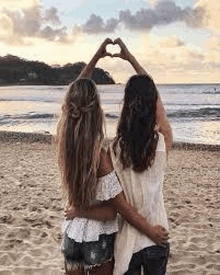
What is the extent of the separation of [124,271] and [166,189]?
6.40m

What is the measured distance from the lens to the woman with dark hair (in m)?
2.21

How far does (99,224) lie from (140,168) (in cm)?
40

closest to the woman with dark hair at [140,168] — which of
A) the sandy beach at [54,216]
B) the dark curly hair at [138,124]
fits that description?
the dark curly hair at [138,124]

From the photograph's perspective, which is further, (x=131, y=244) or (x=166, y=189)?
(x=166, y=189)

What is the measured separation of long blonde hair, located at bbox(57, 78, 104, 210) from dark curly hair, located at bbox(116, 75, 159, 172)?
0.14 metres

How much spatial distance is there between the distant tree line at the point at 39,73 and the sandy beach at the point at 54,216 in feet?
317

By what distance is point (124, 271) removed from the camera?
2.31m

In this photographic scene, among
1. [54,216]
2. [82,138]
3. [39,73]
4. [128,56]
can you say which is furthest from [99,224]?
[39,73]

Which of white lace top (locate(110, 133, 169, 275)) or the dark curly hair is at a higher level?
the dark curly hair

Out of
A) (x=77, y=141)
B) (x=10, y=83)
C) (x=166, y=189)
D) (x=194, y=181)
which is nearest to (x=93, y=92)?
(x=77, y=141)

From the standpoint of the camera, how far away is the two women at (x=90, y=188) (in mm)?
A: 2193

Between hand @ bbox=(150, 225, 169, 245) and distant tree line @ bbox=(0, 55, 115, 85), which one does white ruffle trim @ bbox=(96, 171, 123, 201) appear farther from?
distant tree line @ bbox=(0, 55, 115, 85)

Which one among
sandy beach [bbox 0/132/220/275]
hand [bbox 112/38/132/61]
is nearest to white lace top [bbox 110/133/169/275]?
hand [bbox 112/38/132/61]

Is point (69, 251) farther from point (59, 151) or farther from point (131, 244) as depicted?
point (59, 151)
